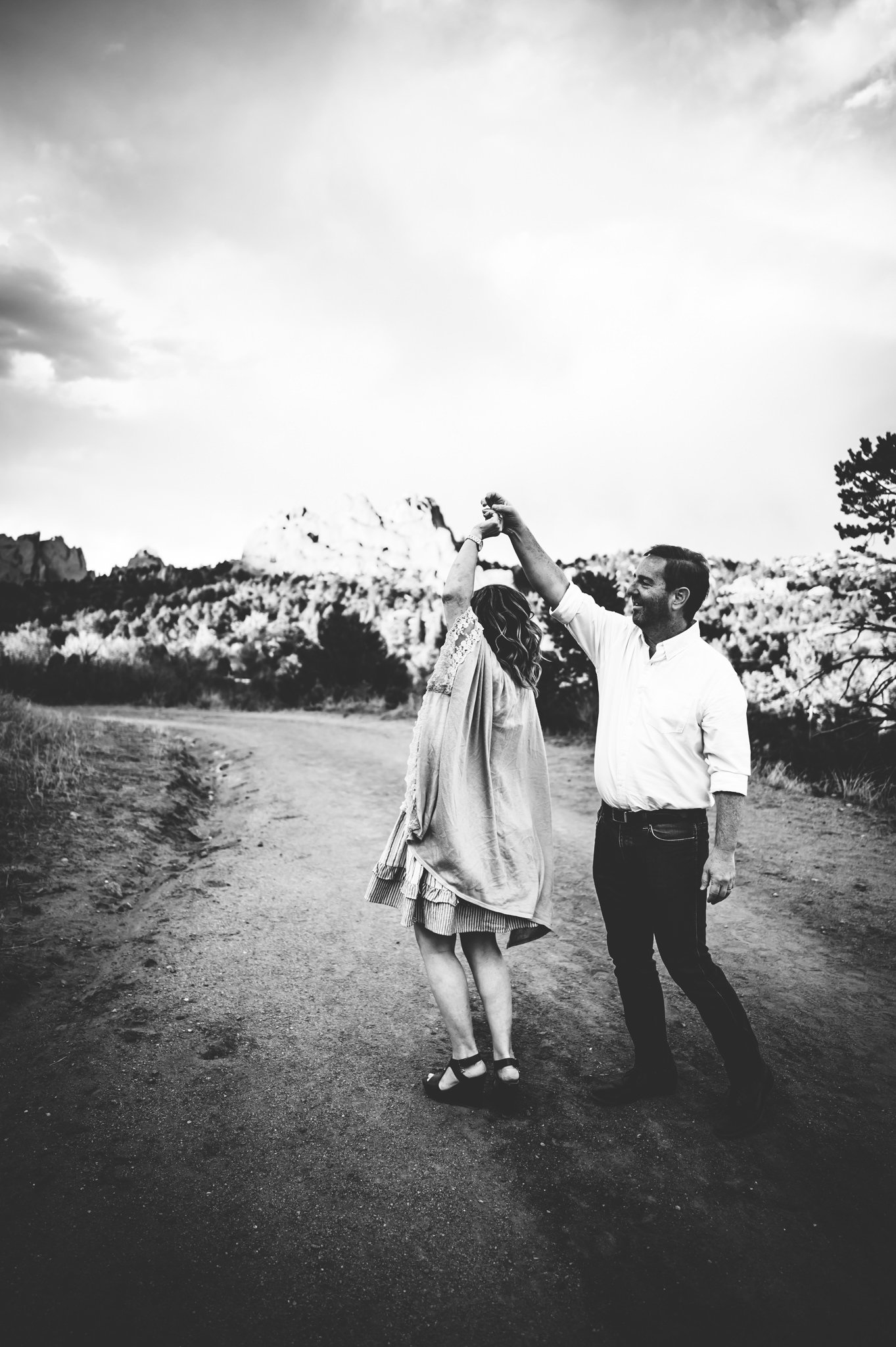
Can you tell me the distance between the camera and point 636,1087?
2.55 metres

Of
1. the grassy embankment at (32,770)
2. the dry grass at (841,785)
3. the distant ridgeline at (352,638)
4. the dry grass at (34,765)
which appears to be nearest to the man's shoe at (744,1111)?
the distant ridgeline at (352,638)

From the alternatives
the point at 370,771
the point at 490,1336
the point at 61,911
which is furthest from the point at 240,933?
the point at 370,771

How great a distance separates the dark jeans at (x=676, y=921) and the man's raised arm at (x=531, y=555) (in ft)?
3.23

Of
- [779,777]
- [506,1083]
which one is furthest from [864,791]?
[506,1083]

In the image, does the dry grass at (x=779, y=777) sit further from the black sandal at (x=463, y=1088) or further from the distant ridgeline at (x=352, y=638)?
the black sandal at (x=463, y=1088)

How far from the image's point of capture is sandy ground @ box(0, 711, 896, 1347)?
1720 mm

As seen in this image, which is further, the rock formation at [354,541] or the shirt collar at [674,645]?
the rock formation at [354,541]

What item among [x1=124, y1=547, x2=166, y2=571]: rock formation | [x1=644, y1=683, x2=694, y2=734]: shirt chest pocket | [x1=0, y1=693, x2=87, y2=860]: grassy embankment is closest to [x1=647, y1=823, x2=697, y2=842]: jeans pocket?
[x1=644, y1=683, x2=694, y2=734]: shirt chest pocket

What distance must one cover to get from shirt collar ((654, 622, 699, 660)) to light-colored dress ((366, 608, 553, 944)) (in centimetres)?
51

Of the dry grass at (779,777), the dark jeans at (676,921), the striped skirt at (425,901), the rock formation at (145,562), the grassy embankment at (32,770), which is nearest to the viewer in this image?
the dark jeans at (676,921)

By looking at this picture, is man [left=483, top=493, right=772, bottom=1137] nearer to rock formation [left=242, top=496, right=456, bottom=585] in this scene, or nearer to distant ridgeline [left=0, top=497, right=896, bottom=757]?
distant ridgeline [left=0, top=497, right=896, bottom=757]

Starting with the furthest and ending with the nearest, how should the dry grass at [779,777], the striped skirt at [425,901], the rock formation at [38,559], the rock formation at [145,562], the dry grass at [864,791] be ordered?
1. the rock formation at [38,559]
2. the rock formation at [145,562]
3. the dry grass at [779,777]
4. the dry grass at [864,791]
5. the striped skirt at [425,901]

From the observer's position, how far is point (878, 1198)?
2.04 meters

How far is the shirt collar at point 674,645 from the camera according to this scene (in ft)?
8.44
